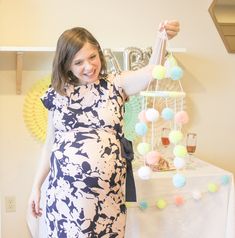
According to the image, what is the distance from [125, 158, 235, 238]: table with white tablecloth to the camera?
167 centimetres

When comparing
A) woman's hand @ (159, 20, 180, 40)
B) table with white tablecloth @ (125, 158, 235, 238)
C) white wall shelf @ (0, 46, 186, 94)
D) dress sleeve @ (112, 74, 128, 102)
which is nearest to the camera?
woman's hand @ (159, 20, 180, 40)

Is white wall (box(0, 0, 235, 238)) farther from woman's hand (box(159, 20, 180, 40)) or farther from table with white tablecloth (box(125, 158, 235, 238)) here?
woman's hand (box(159, 20, 180, 40))

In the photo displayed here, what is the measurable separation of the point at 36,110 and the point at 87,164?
97 cm

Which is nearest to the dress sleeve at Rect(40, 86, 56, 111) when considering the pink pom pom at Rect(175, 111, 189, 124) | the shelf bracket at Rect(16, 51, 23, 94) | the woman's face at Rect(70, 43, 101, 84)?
the woman's face at Rect(70, 43, 101, 84)

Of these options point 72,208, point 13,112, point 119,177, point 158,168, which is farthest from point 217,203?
point 13,112

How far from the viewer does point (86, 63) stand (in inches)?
47.6

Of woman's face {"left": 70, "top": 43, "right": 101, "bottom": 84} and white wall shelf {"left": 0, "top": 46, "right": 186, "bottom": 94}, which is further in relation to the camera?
white wall shelf {"left": 0, "top": 46, "right": 186, "bottom": 94}

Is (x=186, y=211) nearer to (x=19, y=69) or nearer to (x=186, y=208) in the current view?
(x=186, y=208)

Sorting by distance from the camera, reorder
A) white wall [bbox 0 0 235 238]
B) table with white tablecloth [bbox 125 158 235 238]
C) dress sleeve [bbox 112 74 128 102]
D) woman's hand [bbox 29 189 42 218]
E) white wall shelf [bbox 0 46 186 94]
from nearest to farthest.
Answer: dress sleeve [bbox 112 74 128 102], woman's hand [bbox 29 189 42 218], table with white tablecloth [bbox 125 158 235 238], white wall shelf [bbox 0 46 186 94], white wall [bbox 0 0 235 238]

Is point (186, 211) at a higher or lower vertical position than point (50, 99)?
lower

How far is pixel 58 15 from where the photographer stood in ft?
6.70

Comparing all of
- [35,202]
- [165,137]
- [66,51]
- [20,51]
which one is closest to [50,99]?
[66,51]

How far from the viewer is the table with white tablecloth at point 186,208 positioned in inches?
65.6

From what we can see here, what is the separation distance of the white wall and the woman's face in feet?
2.92
